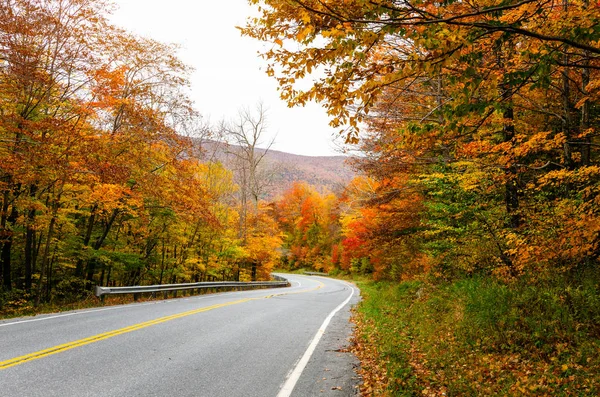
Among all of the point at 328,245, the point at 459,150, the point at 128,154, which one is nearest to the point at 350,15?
the point at 459,150

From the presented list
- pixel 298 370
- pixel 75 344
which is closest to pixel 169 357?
pixel 75 344

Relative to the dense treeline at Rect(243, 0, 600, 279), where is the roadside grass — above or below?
below

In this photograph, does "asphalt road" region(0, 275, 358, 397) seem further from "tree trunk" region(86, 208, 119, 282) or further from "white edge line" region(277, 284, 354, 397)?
"tree trunk" region(86, 208, 119, 282)

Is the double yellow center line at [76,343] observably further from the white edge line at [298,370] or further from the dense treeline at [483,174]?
the dense treeline at [483,174]

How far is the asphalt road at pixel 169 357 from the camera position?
4.51m

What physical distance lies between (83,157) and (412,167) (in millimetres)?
11596

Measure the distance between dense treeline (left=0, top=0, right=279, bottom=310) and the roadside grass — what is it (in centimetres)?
1094

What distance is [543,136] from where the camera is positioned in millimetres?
7176

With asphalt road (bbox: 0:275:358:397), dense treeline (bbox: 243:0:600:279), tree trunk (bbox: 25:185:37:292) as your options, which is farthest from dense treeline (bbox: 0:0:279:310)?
dense treeline (bbox: 243:0:600:279)

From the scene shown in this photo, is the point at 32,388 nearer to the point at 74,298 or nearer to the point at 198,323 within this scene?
the point at 198,323

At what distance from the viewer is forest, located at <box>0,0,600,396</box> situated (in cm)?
400

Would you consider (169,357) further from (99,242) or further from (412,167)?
(99,242)

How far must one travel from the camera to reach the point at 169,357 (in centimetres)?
579

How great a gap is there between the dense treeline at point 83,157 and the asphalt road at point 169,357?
218 inches
